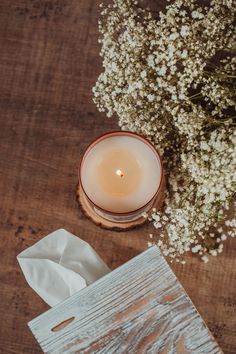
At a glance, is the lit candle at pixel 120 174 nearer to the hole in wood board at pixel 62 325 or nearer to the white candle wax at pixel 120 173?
the white candle wax at pixel 120 173

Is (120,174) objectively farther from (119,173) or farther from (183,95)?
(183,95)

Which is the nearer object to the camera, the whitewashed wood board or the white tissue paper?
the whitewashed wood board

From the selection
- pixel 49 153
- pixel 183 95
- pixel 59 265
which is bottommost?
pixel 59 265

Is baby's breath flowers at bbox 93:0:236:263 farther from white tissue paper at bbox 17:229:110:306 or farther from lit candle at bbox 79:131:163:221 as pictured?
white tissue paper at bbox 17:229:110:306

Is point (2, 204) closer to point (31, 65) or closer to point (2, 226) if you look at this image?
point (2, 226)

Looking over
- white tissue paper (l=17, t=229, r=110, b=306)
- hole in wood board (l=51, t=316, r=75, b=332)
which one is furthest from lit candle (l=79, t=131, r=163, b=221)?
hole in wood board (l=51, t=316, r=75, b=332)

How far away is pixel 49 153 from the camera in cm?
121

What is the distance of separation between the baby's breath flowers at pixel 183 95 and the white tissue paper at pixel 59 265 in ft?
0.54

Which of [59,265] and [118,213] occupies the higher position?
[118,213]

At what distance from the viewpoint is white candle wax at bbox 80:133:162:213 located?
1107 mm

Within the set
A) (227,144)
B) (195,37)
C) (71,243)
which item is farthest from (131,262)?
(195,37)

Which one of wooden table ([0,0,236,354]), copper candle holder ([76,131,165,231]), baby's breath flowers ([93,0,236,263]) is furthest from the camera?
wooden table ([0,0,236,354])

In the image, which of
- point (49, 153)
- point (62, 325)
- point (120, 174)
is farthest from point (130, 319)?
point (49, 153)

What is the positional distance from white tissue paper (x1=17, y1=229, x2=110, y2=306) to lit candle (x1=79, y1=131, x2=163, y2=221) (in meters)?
0.10
